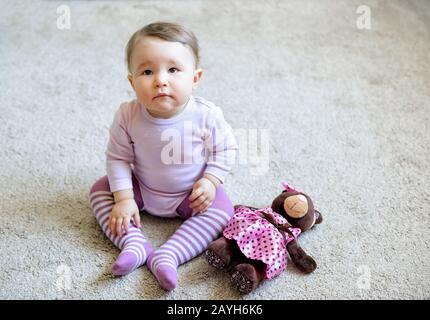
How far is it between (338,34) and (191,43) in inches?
36.3

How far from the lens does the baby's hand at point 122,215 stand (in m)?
1.01

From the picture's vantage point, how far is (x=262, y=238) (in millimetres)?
968

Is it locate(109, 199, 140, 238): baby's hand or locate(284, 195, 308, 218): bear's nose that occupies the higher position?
locate(284, 195, 308, 218): bear's nose

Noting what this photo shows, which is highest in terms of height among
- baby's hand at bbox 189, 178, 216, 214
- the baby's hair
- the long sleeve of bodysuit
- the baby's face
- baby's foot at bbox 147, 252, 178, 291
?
the baby's hair

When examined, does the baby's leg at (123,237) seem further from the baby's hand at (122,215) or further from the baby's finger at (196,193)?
the baby's finger at (196,193)

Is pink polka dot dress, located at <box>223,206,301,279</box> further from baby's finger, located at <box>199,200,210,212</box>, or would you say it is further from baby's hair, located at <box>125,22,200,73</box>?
baby's hair, located at <box>125,22,200,73</box>

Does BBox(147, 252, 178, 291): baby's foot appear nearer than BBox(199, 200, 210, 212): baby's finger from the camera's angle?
Yes

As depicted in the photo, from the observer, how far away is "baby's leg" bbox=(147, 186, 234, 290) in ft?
3.08

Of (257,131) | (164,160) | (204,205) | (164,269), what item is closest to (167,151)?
(164,160)

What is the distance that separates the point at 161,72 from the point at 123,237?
33 centimetres

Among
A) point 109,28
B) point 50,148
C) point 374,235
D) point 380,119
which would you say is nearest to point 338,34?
point 380,119

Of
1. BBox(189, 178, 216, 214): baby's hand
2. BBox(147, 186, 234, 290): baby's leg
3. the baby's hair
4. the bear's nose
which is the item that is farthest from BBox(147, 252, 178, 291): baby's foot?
the baby's hair

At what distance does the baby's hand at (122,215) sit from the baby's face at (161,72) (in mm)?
202

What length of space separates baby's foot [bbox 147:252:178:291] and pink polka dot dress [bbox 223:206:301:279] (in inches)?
4.8
